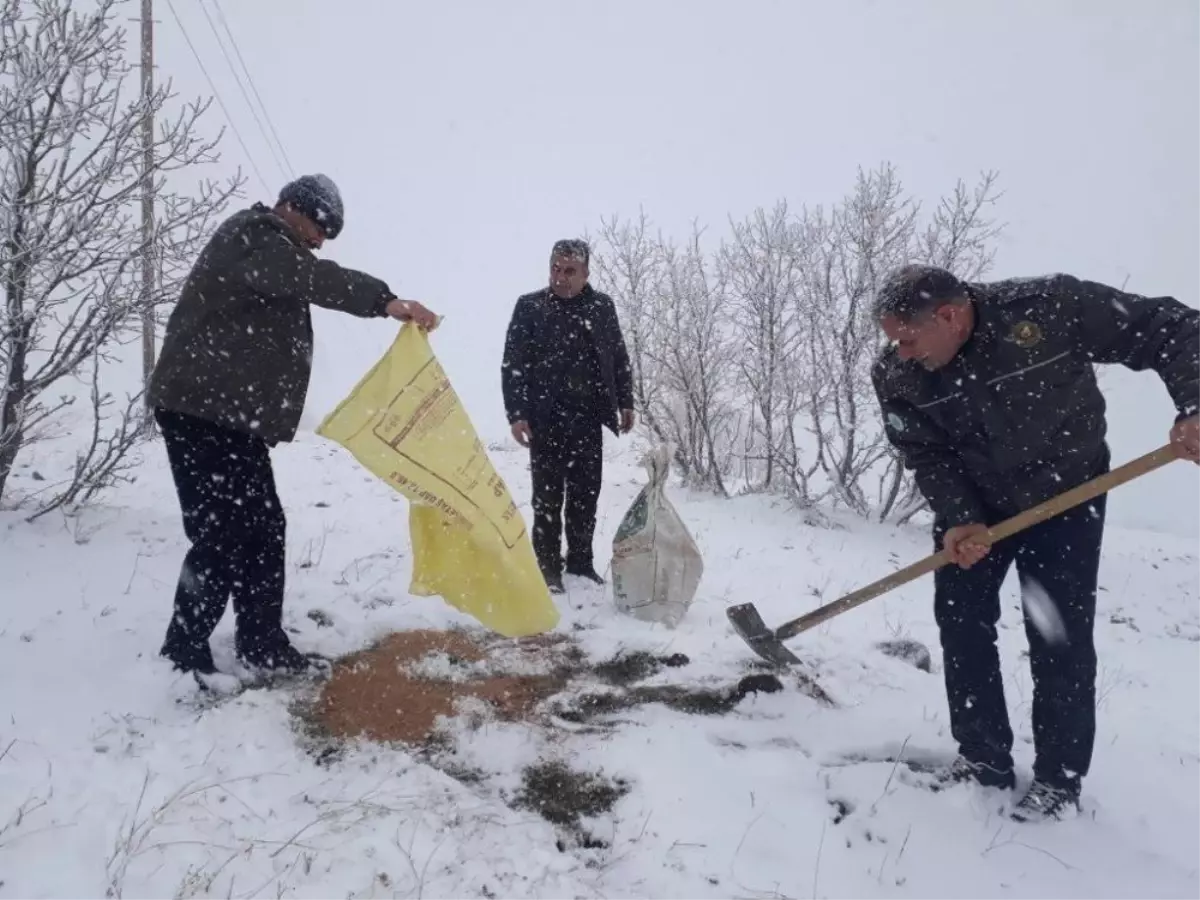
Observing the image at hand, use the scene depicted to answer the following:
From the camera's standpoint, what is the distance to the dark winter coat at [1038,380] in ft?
7.39

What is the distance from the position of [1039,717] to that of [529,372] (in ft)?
9.51

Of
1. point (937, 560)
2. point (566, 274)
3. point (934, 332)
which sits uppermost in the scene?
point (566, 274)

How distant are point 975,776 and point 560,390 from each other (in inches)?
105

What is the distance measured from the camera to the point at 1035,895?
2029 millimetres

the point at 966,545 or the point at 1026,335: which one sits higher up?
the point at 1026,335

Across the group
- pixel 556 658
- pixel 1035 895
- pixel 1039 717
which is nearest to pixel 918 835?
pixel 1035 895

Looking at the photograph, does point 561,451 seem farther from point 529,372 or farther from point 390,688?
point 390,688

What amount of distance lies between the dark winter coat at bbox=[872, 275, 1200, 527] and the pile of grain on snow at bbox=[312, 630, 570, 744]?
1.75 metres

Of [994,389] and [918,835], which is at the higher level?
[994,389]

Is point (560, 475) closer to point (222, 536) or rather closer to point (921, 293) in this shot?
point (222, 536)

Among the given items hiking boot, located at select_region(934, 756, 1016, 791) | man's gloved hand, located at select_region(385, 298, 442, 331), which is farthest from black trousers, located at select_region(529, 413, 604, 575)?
hiking boot, located at select_region(934, 756, 1016, 791)

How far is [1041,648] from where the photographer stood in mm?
2379

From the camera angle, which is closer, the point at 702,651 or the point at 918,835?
the point at 918,835

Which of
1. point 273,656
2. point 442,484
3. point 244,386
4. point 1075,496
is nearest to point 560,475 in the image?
point 442,484
